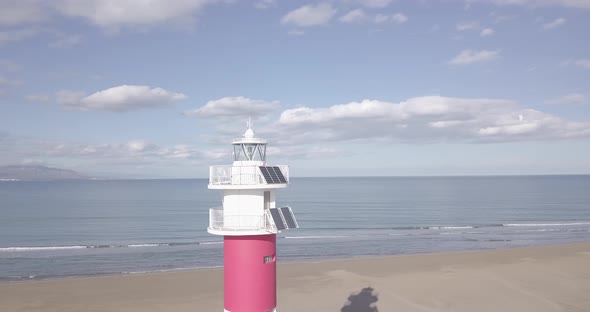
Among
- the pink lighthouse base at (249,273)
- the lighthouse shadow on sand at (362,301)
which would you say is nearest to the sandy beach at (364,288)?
the lighthouse shadow on sand at (362,301)

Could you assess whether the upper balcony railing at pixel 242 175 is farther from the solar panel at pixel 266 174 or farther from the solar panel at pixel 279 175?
the solar panel at pixel 279 175

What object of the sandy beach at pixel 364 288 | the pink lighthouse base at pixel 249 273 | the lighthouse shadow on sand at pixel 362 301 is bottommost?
the lighthouse shadow on sand at pixel 362 301

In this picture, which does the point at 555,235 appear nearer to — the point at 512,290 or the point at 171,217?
the point at 512,290

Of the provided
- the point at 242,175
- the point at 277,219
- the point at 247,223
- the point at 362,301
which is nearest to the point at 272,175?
the point at 242,175

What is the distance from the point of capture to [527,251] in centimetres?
3036

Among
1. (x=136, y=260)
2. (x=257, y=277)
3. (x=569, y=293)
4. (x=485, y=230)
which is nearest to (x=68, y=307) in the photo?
(x=136, y=260)

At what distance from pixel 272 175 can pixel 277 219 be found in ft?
2.53

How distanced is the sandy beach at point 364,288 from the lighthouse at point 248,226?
1083cm

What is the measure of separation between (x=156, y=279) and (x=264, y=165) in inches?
684

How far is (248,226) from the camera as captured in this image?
26.9 ft

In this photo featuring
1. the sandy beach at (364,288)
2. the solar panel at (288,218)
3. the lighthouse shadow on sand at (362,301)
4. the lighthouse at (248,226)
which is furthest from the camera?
the sandy beach at (364,288)

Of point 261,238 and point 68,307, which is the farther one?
point 68,307

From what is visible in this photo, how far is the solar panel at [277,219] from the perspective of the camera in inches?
324

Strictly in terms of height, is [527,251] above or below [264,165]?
below
